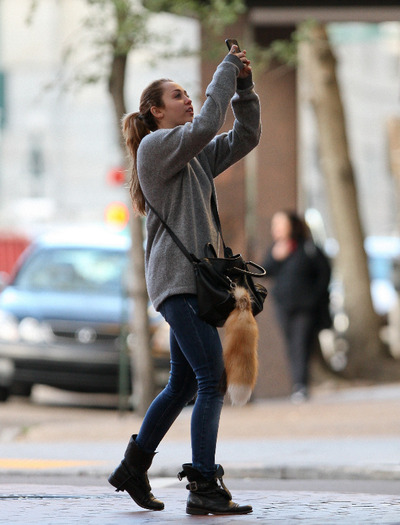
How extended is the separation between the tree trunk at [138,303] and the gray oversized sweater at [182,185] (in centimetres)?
614

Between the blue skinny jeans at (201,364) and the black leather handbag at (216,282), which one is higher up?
the black leather handbag at (216,282)

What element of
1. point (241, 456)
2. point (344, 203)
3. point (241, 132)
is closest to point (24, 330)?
point (344, 203)

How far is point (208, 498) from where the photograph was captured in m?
5.54

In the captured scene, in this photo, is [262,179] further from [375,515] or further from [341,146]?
[375,515]

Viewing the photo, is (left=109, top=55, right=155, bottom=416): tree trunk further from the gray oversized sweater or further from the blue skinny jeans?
the blue skinny jeans

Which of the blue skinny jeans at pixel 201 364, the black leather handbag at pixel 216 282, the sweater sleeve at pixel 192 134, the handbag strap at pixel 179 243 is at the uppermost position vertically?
the sweater sleeve at pixel 192 134

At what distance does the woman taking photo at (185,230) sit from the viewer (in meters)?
5.51

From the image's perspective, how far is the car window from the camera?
1434 cm

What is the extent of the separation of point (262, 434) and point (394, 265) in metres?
11.3

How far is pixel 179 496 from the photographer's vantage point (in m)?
6.32

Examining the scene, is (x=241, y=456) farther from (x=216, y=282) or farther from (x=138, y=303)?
(x=216, y=282)

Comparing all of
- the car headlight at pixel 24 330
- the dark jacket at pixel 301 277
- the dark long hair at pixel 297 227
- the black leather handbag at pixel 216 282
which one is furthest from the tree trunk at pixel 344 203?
the black leather handbag at pixel 216 282

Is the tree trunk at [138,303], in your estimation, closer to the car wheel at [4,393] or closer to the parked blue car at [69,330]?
the parked blue car at [69,330]

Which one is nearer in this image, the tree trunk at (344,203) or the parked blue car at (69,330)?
the parked blue car at (69,330)
